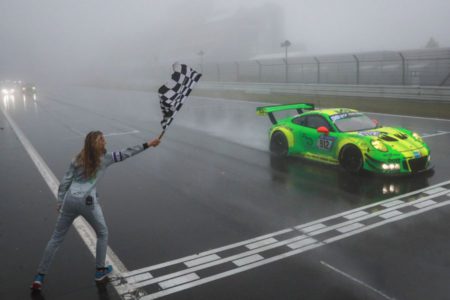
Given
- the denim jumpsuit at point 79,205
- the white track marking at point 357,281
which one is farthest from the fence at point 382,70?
the denim jumpsuit at point 79,205

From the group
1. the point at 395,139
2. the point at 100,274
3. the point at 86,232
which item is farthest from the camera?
the point at 395,139

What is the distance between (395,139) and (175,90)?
17.9ft

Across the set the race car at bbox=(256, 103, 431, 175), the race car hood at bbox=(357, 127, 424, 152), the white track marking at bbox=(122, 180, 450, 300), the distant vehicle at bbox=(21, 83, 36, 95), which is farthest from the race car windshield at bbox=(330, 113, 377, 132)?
the distant vehicle at bbox=(21, 83, 36, 95)

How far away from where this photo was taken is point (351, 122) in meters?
9.96

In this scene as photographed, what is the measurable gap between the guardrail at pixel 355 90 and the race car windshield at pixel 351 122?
480 inches

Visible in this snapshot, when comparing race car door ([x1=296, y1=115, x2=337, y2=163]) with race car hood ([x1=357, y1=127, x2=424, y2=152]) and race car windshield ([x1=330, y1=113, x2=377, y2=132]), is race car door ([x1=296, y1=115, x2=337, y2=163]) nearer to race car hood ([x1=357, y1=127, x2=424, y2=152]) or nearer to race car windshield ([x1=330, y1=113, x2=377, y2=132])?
race car windshield ([x1=330, y1=113, x2=377, y2=132])

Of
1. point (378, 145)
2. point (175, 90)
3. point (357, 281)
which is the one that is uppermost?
point (175, 90)

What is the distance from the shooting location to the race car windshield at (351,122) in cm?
974

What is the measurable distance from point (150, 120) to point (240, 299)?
17.1 m

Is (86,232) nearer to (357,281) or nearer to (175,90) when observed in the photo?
(175,90)

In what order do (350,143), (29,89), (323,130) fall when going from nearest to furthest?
(350,143) < (323,130) < (29,89)

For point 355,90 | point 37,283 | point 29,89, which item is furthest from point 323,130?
point 29,89

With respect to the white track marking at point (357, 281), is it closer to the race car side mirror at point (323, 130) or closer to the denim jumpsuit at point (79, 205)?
the denim jumpsuit at point (79, 205)

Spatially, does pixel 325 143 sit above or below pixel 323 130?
below
